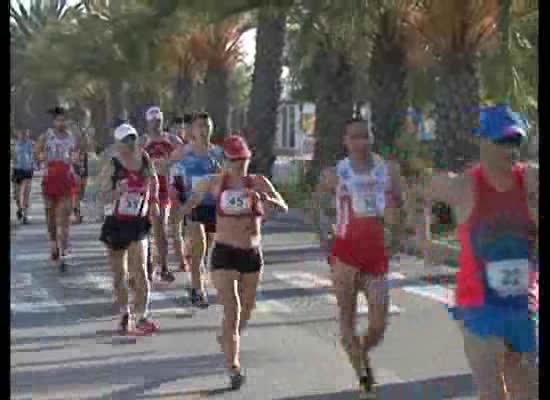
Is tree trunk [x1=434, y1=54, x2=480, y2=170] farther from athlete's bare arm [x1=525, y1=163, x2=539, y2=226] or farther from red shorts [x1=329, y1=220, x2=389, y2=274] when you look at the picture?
athlete's bare arm [x1=525, y1=163, x2=539, y2=226]

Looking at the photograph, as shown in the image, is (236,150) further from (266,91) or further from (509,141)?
(266,91)

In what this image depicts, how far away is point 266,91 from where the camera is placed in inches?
1064

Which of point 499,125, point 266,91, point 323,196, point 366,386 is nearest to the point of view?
point 499,125

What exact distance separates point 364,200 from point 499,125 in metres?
1.92

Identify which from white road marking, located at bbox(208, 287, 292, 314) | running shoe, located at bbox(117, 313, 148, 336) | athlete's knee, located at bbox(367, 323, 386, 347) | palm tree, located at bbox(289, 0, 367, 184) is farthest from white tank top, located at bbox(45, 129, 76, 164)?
palm tree, located at bbox(289, 0, 367, 184)

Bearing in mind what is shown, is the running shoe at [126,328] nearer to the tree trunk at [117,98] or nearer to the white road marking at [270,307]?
the white road marking at [270,307]

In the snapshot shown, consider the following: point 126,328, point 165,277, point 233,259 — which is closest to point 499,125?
point 233,259

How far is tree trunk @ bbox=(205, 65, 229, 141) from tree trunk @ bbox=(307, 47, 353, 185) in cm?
921

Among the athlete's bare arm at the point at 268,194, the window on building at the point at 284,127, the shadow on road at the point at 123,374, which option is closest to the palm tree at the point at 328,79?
the shadow on road at the point at 123,374

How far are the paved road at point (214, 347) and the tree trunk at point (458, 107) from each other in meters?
5.77

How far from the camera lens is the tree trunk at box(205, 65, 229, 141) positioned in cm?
3372

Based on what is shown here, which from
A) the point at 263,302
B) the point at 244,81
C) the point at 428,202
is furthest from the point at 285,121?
the point at 428,202
